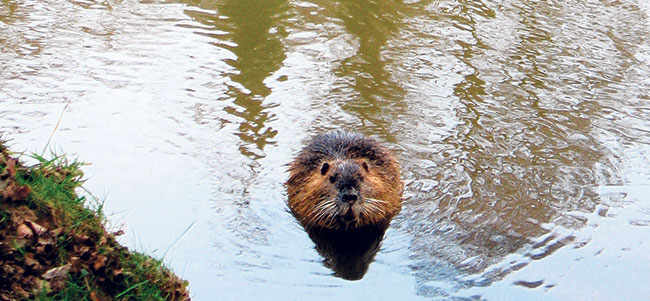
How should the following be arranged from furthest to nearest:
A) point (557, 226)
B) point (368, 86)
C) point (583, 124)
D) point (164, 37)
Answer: point (164, 37) < point (368, 86) < point (583, 124) < point (557, 226)

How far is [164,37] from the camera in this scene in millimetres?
8172

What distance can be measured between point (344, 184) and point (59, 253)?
7.75 ft

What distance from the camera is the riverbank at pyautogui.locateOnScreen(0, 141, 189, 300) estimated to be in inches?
133

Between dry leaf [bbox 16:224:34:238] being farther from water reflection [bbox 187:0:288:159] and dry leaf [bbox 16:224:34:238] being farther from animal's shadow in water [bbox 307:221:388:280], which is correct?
water reflection [bbox 187:0:288:159]

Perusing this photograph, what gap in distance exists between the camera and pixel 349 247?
534 centimetres

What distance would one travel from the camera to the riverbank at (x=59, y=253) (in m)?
3.37

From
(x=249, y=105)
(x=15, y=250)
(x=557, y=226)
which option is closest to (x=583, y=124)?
(x=557, y=226)

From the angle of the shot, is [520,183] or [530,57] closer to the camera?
[520,183]

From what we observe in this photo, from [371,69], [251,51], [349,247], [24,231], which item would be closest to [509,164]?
[349,247]

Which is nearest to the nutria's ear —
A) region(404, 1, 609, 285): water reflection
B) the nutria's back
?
the nutria's back

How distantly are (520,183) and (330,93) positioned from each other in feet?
6.74

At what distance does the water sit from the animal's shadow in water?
0.32 ft

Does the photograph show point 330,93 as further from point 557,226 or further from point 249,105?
point 557,226

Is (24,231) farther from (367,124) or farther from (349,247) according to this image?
(367,124)
